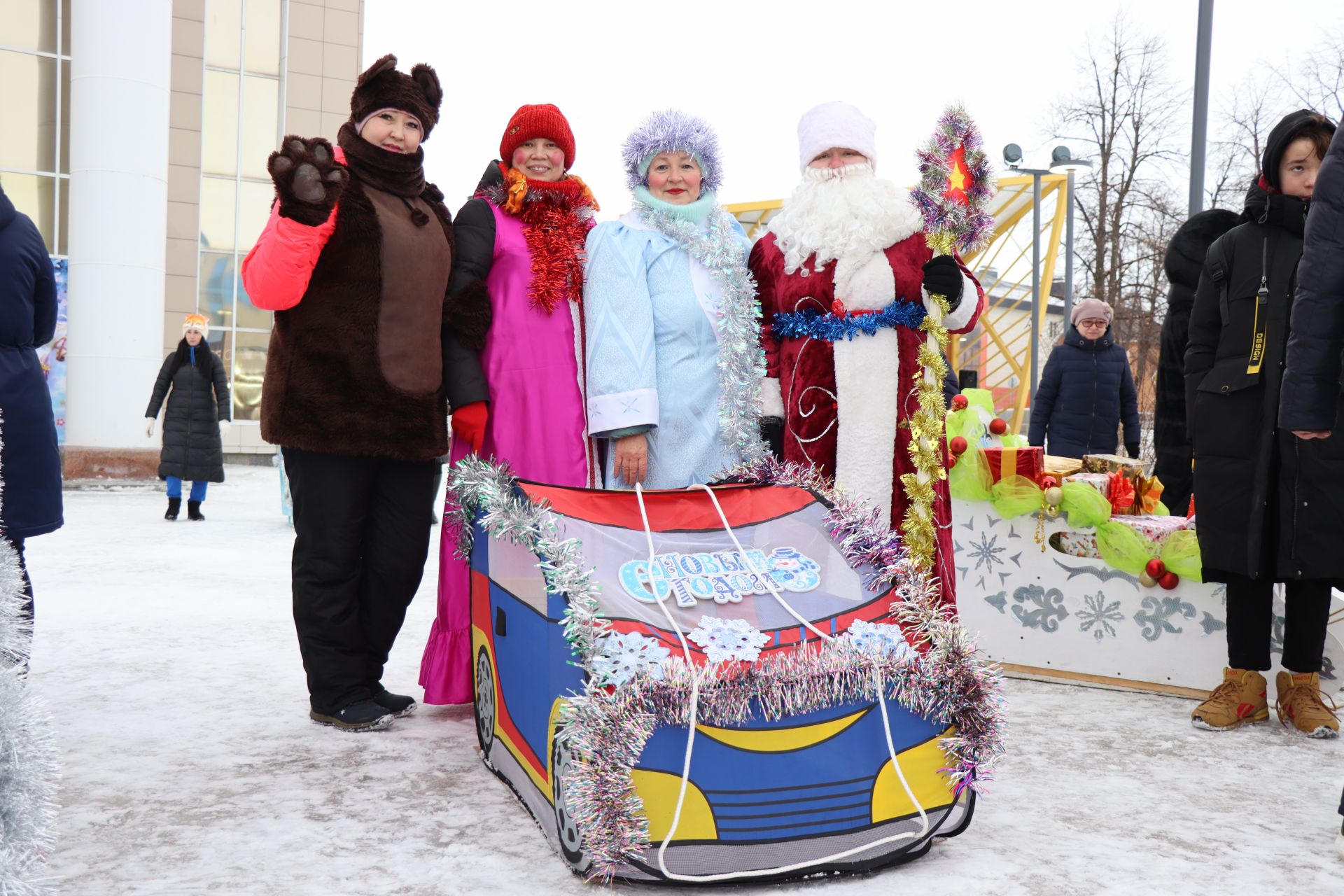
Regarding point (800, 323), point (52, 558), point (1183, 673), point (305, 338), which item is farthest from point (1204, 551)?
point (52, 558)

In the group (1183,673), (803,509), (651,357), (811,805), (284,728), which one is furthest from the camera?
(1183,673)

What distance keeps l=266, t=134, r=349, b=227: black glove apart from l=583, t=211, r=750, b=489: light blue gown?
740 mm

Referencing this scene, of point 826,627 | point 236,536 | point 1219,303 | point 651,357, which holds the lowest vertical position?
point 236,536

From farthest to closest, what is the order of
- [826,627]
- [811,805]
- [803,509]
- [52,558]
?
[52,558], [803,509], [826,627], [811,805]

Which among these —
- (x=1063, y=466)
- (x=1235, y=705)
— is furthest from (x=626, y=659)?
(x=1063, y=466)

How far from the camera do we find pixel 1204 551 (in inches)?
138

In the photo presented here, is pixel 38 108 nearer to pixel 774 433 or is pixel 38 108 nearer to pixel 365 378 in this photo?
pixel 365 378

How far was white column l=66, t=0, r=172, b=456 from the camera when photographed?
1136 cm

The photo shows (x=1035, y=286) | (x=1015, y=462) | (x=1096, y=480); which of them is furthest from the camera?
(x=1035, y=286)

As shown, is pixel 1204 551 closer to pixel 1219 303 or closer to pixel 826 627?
pixel 1219 303

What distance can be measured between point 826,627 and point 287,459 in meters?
1.76

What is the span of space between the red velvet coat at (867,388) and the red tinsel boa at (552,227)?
2.13 ft

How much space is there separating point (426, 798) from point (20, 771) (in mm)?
1237

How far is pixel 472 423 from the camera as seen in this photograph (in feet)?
10.9
